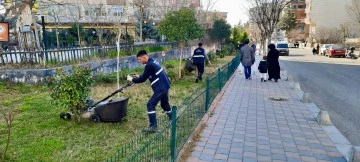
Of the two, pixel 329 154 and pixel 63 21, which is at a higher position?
pixel 63 21

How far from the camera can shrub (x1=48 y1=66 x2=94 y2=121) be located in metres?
5.36

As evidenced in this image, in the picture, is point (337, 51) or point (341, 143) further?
point (337, 51)

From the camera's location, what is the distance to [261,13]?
20.2m

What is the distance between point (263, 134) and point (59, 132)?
3.75 meters

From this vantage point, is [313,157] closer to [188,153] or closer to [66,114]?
[188,153]

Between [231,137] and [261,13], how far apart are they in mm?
16879

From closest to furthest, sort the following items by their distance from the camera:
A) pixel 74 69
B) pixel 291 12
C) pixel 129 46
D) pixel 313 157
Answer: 1. pixel 313 157
2. pixel 74 69
3. pixel 129 46
4. pixel 291 12

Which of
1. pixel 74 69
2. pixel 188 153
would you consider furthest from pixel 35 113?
pixel 188 153

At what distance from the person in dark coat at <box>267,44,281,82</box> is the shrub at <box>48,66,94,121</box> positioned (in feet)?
25.8

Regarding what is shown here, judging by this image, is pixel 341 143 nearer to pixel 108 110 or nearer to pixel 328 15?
pixel 108 110

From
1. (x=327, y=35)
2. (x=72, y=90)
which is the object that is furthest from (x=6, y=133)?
(x=327, y=35)

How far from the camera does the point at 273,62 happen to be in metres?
11.2

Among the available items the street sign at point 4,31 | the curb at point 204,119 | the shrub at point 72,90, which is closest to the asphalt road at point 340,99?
the curb at point 204,119

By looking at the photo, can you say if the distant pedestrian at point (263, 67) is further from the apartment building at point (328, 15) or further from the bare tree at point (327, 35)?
the apartment building at point (328, 15)
